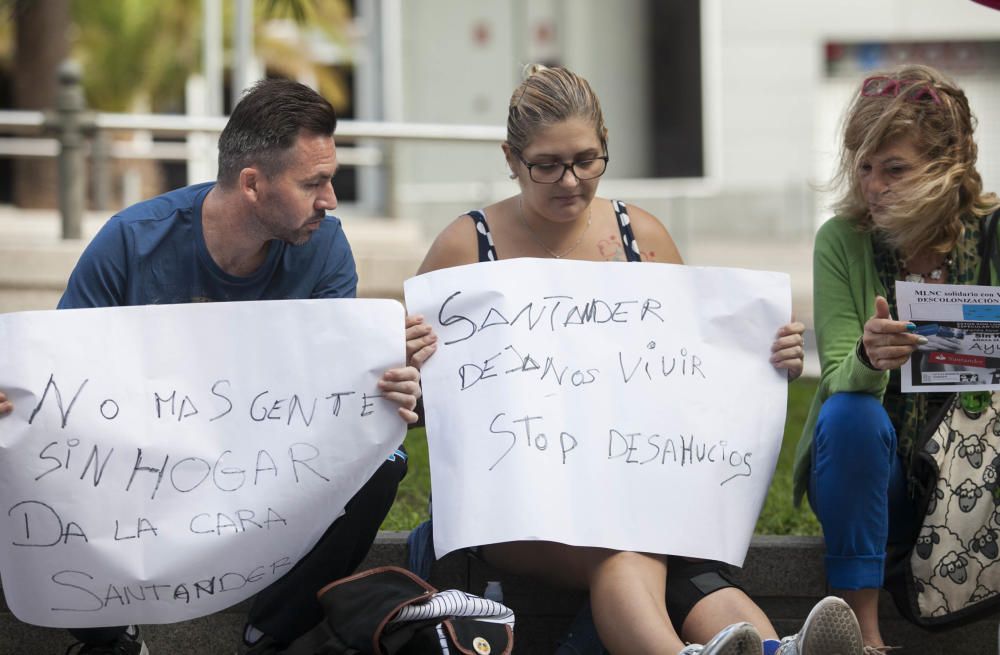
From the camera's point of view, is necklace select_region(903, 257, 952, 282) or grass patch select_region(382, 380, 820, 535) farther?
grass patch select_region(382, 380, 820, 535)

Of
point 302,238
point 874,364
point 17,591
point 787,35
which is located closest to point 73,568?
point 17,591

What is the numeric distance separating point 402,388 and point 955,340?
131 cm

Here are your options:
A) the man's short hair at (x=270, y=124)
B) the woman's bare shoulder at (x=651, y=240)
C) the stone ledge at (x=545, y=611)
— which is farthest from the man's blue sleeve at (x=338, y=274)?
the woman's bare shoulder at (x=651, y=240)

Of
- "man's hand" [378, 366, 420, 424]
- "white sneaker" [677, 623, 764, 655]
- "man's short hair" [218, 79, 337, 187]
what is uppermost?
"man's short hair" [218, 79, 337, 187]

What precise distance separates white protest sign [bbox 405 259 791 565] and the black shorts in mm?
43

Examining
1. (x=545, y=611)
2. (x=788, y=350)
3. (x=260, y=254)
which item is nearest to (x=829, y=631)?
(x=788, y=350)

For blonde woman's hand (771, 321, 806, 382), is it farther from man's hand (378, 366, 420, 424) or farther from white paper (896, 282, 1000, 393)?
man's hand (378, 366, 420, 424)

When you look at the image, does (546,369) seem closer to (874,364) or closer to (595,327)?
(595,327)

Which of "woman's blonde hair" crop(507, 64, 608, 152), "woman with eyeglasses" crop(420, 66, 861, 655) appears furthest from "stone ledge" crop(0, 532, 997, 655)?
"woman's blonde hair" crop(507, 64, 608, 152)

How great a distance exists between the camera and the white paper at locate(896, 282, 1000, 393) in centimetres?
320

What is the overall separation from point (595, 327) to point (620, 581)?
647 mm

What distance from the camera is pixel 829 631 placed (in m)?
2.76

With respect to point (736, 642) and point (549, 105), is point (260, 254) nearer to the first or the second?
point (549, 105)

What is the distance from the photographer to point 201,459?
311 centimetres
